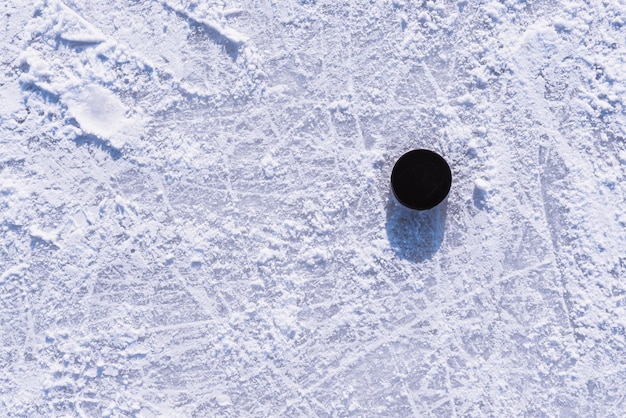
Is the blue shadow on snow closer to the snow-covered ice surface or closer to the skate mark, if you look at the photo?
the snow-covered ice surface

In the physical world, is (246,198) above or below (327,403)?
above

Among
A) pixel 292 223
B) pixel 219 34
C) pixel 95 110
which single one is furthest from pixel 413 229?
pixel 95 110

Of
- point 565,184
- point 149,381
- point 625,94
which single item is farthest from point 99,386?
point 625,94

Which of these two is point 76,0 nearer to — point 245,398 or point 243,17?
point 243,17

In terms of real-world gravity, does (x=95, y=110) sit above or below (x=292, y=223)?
above

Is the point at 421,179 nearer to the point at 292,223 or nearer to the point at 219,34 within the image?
the point at 292,223

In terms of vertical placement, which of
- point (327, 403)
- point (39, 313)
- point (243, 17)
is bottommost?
point (327, 403)
